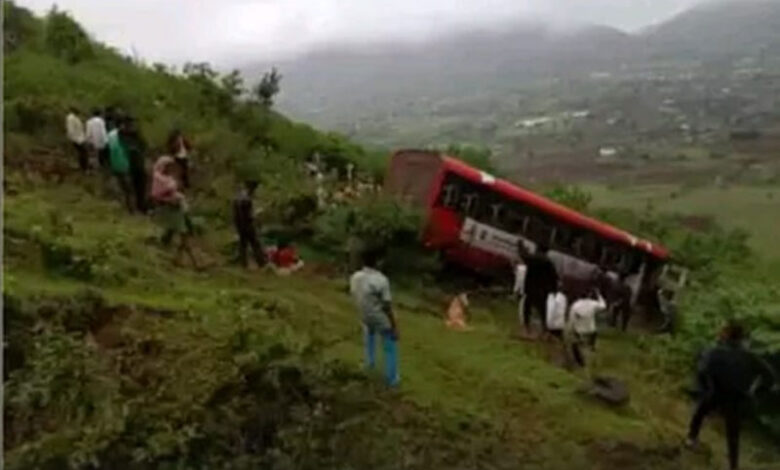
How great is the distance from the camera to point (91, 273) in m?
14.1

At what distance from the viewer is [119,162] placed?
17859mm

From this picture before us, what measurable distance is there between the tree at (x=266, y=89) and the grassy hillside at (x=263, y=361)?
20.4ft

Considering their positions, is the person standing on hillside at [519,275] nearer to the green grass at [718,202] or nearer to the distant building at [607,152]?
the green grass at [718,202]

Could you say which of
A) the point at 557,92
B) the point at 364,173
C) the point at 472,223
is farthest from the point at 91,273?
→ the point at 557,92

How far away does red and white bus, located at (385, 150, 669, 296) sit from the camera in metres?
21.4

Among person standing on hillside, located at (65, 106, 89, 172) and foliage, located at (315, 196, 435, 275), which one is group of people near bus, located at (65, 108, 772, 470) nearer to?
person standing on hillside, located at (65, 106, 89, 172)

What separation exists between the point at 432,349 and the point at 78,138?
7.27 metres

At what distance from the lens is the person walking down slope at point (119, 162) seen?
17.8 m

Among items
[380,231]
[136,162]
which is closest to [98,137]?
[136,162]

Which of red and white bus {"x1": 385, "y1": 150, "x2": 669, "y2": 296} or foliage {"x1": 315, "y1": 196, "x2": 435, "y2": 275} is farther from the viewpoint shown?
red and white bus {"x1": 385, "y1": 150, "x2": 669, "y2": 296}

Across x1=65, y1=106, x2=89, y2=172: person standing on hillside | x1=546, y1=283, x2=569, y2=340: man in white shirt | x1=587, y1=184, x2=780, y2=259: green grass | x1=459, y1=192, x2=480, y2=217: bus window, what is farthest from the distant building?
x1=546, y1=283, x2=569, y2=340: man in white shirt

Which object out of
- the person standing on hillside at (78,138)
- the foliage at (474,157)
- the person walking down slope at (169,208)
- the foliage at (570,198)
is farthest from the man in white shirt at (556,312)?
the foliage at (570,198)

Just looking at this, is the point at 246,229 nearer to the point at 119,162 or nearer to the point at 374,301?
the point at 119,162

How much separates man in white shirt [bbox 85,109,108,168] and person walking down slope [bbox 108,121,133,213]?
62 cm
